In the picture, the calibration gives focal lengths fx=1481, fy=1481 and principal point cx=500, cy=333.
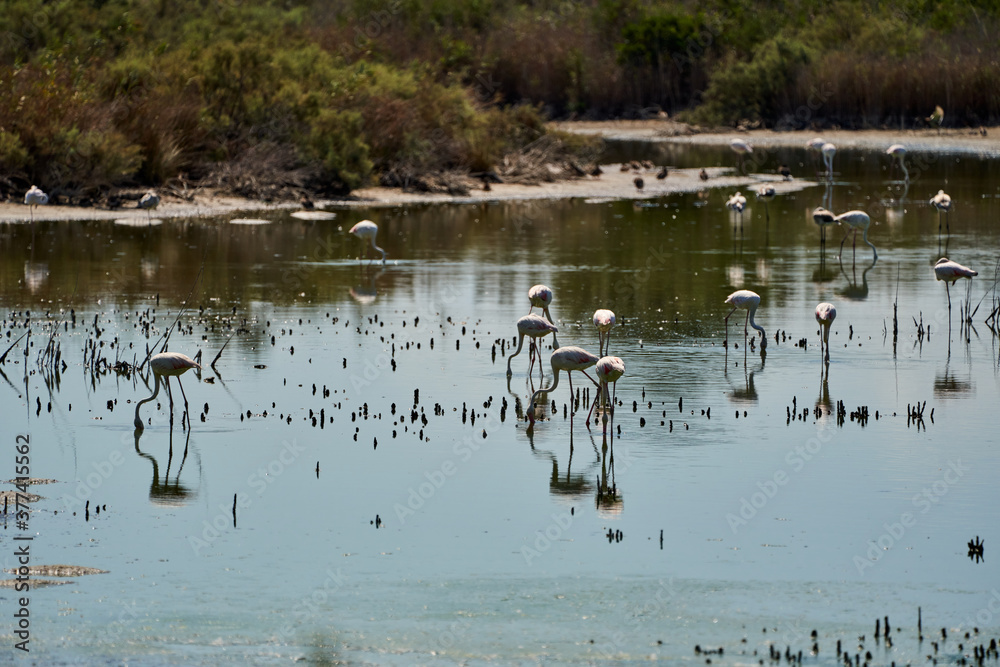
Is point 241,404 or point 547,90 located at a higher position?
point 547,90

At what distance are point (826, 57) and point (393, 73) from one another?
22.2 meters

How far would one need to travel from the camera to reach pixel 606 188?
32.3 meters

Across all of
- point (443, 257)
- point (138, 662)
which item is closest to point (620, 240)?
point (443, 257)

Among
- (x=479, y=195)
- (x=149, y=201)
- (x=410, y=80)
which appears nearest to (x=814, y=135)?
(x=410, y=80)

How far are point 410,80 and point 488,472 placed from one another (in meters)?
25.2

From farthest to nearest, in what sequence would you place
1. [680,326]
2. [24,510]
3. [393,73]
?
[393,73]
[680,326]
[24,510]

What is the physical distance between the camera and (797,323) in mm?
15594

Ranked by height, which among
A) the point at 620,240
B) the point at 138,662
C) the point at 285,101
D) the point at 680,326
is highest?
the point at 285,101

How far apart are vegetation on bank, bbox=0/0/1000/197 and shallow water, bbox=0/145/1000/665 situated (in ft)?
28.6

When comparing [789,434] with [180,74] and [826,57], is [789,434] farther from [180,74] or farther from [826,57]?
[826,57]

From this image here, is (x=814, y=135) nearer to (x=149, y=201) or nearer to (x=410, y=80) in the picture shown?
(x=410, y=80)

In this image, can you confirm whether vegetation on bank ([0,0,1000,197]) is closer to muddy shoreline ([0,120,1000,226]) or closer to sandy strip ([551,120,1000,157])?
muddy shoreline ([0,120,1000,226])

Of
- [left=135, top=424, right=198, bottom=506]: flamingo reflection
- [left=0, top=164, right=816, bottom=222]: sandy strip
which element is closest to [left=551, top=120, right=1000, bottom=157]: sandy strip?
[left=0, top=164, right=816, bottom=222]: sandy strip

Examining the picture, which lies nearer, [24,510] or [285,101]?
[24,510]
